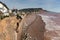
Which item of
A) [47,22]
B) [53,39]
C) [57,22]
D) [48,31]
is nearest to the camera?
[53,39]

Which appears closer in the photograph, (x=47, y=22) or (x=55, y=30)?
(x=55, y=30)

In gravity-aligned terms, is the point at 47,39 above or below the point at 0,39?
above

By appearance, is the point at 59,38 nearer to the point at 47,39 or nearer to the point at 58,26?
the point at 47,39

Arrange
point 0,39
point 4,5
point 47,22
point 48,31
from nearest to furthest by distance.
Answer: point 48,31
point 47,22
point 0,39
point 4,5

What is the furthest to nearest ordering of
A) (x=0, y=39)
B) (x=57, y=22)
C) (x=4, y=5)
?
(x=4, y=5)
(x=0, y=39)
(x=57, y=22)

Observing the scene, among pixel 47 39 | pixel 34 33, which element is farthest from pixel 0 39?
pixel 47 39

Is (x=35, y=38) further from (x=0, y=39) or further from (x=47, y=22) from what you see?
(x=0, y=39)

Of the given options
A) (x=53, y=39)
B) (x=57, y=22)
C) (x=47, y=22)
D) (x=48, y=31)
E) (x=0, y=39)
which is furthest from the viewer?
(x=0, y=39)

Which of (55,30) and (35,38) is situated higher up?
(55,30)

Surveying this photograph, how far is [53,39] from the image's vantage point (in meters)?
1.42

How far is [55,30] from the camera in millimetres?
1540

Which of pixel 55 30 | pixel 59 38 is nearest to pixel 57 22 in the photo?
pixel 55 30

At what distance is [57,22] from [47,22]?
0.15 m

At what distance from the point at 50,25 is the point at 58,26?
0.14 meters
